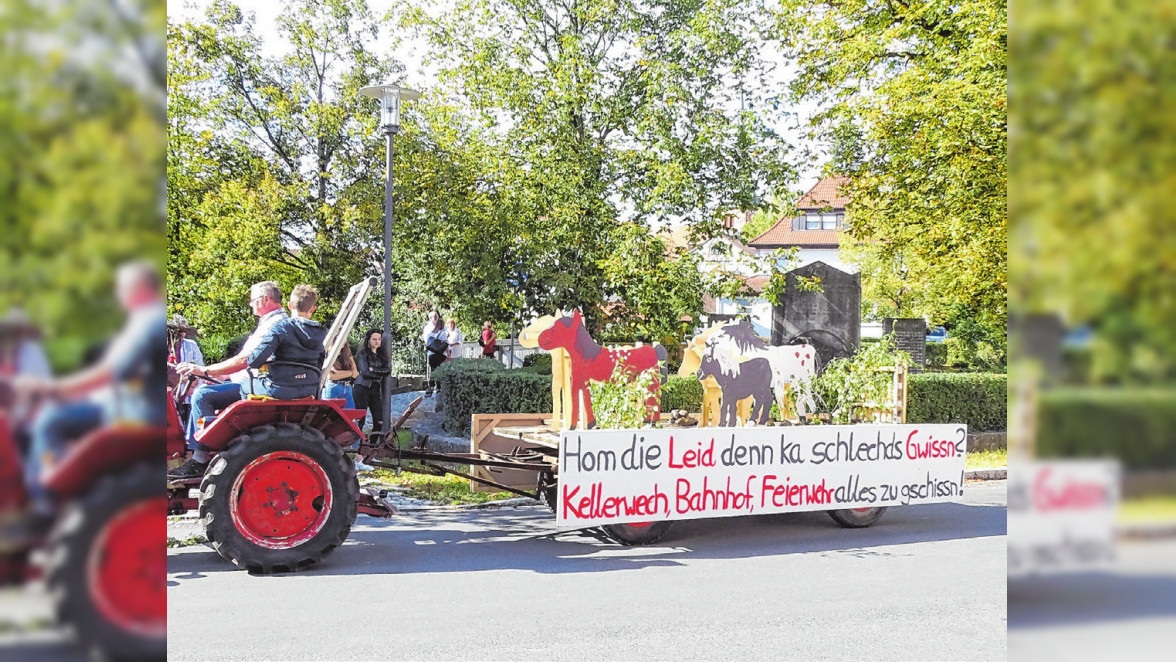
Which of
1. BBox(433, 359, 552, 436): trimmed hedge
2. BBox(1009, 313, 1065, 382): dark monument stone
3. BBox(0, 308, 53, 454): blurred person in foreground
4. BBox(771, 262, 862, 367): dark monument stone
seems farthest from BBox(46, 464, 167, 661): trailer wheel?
BBox(771, 262, 862, 367): dark monument stone

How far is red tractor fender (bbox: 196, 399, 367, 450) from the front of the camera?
5.71m

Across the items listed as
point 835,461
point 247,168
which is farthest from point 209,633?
point 247,168

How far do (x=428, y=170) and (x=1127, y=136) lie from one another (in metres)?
13.7

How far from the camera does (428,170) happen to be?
14.1 m

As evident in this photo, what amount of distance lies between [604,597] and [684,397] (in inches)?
281

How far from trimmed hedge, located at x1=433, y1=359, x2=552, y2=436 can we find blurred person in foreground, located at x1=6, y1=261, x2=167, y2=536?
9809 millimetres

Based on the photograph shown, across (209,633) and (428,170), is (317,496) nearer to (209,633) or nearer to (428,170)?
(209,633)

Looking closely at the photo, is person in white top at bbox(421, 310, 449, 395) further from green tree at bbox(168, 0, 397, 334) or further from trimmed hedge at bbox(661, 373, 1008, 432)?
trimmed hedge at bbox(661, 373, 1008, 432)

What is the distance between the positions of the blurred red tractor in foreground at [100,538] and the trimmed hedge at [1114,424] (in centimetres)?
103

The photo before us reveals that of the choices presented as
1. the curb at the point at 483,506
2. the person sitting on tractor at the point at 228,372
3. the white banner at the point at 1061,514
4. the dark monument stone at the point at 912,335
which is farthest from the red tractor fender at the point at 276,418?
the dark monument stone at the point at 912,335

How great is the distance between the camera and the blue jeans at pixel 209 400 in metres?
6.05

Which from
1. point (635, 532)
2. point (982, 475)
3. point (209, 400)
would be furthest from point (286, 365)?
point (982, 475)

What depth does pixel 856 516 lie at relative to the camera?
7531 mm

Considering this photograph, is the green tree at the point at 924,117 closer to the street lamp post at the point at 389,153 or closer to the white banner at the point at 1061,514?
the street lamp post at the point at 389,153
